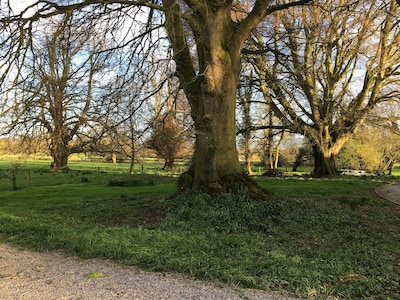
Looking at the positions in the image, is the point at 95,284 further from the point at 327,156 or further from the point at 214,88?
the point at 327,156

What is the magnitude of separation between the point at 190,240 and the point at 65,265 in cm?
206

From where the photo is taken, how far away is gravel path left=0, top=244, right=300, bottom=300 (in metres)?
4.10

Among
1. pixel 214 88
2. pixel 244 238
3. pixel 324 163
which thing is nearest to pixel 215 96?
pixel 214 88

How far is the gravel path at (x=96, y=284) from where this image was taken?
410cm

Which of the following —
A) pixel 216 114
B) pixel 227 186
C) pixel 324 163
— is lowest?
pixel 227 186

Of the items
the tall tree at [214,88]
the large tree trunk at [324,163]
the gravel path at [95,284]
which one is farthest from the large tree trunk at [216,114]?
the large tree trunk at [324,163]

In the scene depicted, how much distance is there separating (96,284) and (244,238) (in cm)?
307

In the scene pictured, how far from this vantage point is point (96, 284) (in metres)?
4.45

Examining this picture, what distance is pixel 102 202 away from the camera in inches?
479

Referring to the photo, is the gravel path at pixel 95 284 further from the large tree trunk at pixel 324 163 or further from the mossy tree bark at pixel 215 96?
the large tree trunk at pixel 324 163

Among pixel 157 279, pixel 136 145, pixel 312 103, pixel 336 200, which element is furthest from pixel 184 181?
pixel 312 103

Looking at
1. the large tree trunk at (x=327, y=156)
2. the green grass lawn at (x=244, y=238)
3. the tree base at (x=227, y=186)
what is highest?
the large tree trunk at (x=327, y=156)

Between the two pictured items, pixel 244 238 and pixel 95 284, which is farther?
pixel 244 238

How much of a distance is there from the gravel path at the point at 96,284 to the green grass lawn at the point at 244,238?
0.29 meters
